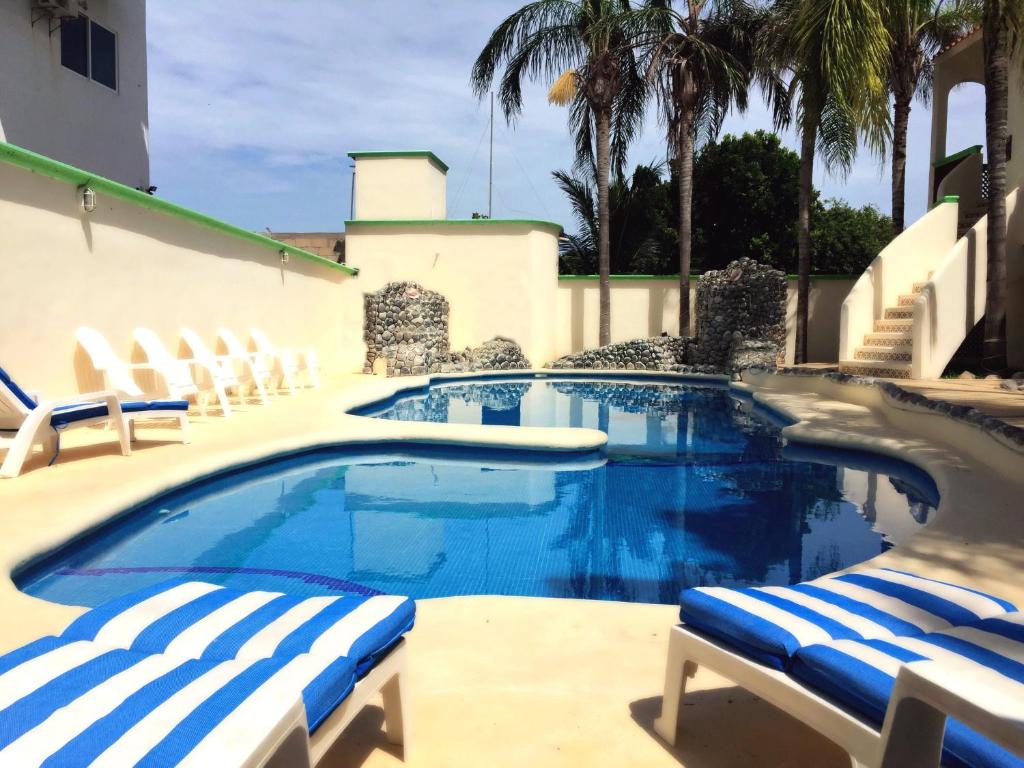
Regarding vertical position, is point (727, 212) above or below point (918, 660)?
above

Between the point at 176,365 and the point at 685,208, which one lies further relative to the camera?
the point at 685,208

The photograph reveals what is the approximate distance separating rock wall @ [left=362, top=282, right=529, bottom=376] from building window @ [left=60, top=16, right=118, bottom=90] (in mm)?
6226

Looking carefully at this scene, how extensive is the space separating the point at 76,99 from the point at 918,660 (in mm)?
14611

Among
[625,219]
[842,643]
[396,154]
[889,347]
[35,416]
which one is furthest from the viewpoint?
[625,219]

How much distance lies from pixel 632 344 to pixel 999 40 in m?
8.38

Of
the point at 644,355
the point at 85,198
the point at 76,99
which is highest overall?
the point at 76,99

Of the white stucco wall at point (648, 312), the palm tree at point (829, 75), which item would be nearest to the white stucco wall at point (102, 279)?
the white stucco wall at point (648, 312)

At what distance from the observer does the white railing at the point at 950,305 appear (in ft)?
33.0

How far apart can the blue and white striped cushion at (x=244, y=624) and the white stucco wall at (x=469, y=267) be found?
14397 mm

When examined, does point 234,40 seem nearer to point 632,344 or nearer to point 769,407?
point 632,344

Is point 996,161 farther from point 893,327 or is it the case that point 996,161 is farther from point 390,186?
point 390,186

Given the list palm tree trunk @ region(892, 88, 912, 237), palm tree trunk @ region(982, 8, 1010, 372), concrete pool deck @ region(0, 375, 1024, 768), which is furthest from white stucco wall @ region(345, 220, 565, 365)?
concrete pool deck @ region(0, 375, 1024, 768)

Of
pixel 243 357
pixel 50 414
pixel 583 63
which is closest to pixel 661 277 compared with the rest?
pixel 583 63

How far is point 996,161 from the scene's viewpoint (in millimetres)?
9688
